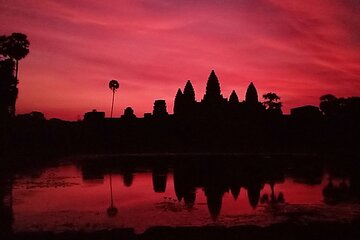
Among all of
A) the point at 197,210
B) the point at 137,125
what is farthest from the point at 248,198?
the point at 137,125

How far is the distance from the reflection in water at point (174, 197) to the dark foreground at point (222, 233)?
2.25 metres

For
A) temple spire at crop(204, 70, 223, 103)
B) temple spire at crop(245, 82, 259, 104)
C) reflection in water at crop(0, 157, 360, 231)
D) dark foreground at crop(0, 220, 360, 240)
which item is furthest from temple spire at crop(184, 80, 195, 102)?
dark foreground at crop(0, 220, 360, 240)

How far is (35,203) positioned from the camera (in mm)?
22656

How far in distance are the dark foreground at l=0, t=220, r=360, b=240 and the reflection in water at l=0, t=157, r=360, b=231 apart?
88.6 inches

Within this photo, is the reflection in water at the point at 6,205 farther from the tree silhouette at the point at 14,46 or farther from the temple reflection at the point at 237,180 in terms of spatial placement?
the tree silhouette at the point at 14,46

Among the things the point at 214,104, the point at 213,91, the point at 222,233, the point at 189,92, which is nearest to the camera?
the point at 222,233

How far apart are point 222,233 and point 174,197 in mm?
10887

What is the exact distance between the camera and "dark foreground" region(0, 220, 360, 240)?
13.9 m

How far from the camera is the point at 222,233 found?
14.2 meters

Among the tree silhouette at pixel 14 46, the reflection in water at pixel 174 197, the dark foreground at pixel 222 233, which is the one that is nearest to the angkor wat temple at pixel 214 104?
the tree silhouette at pixel 14 46

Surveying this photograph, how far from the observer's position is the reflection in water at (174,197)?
60.0ft

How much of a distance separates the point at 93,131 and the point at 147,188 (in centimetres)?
5432

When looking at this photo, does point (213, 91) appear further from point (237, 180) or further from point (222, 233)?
point (222, 233)

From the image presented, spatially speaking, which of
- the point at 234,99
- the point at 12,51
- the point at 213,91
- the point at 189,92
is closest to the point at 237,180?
the point at 12,51
